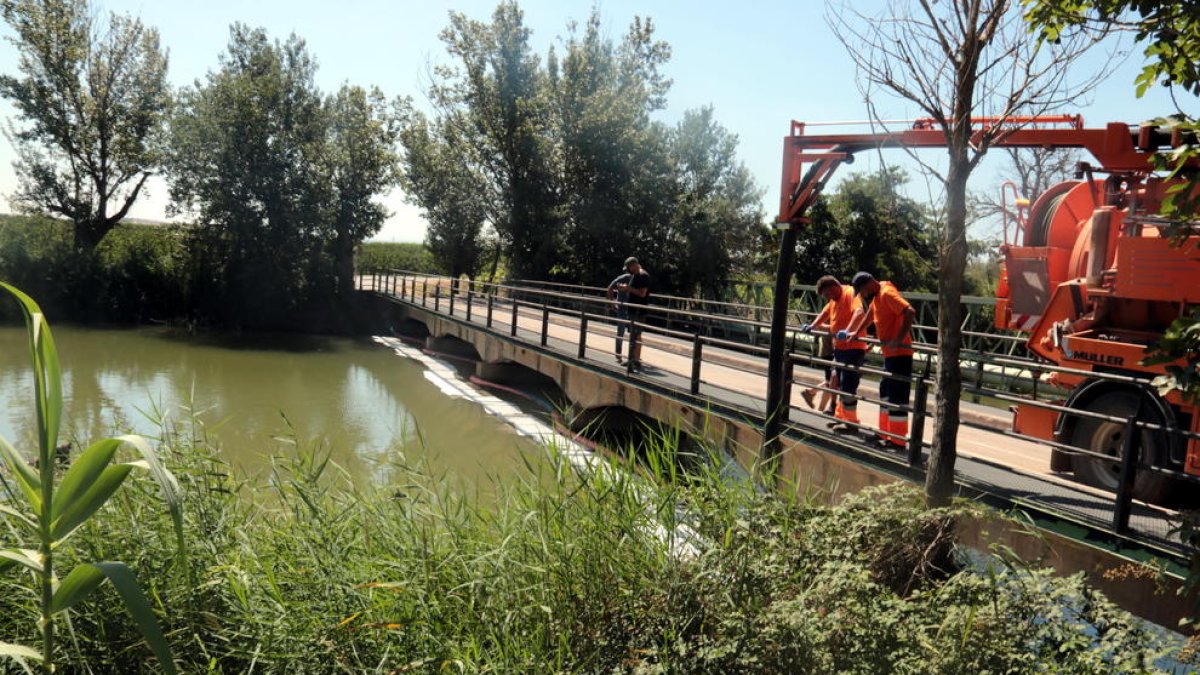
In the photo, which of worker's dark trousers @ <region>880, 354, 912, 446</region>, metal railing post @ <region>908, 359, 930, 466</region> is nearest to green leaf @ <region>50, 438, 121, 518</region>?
metal railing post @ <region>908, 359, 930, 466</region>

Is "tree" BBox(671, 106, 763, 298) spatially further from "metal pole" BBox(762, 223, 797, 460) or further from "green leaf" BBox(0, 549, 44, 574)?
"green leaf" BBox(0, 549, 44, 574)

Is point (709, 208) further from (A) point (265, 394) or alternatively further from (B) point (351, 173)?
(A) point (265, 394)

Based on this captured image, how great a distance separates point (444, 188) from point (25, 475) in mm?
34953

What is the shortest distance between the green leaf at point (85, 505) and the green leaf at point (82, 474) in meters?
0.01

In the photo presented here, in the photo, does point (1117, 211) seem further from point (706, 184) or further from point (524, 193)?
point (706, 184)

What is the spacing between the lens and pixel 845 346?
8016 mm

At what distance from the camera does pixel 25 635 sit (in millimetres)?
3455

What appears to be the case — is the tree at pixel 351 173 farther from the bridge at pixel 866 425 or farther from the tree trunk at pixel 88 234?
the bridge at pixel 866 425

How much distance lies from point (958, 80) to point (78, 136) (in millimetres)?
37979

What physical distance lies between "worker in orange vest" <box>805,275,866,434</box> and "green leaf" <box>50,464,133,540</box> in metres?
6.52

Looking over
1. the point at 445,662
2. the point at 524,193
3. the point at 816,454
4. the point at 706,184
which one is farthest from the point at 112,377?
the point at 706,184

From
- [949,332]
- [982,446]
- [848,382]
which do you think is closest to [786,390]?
[848,382]

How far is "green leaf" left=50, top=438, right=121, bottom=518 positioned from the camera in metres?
1.70

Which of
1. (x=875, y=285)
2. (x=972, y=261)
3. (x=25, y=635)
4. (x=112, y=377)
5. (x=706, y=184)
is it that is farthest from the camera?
(x=706, y=184)
